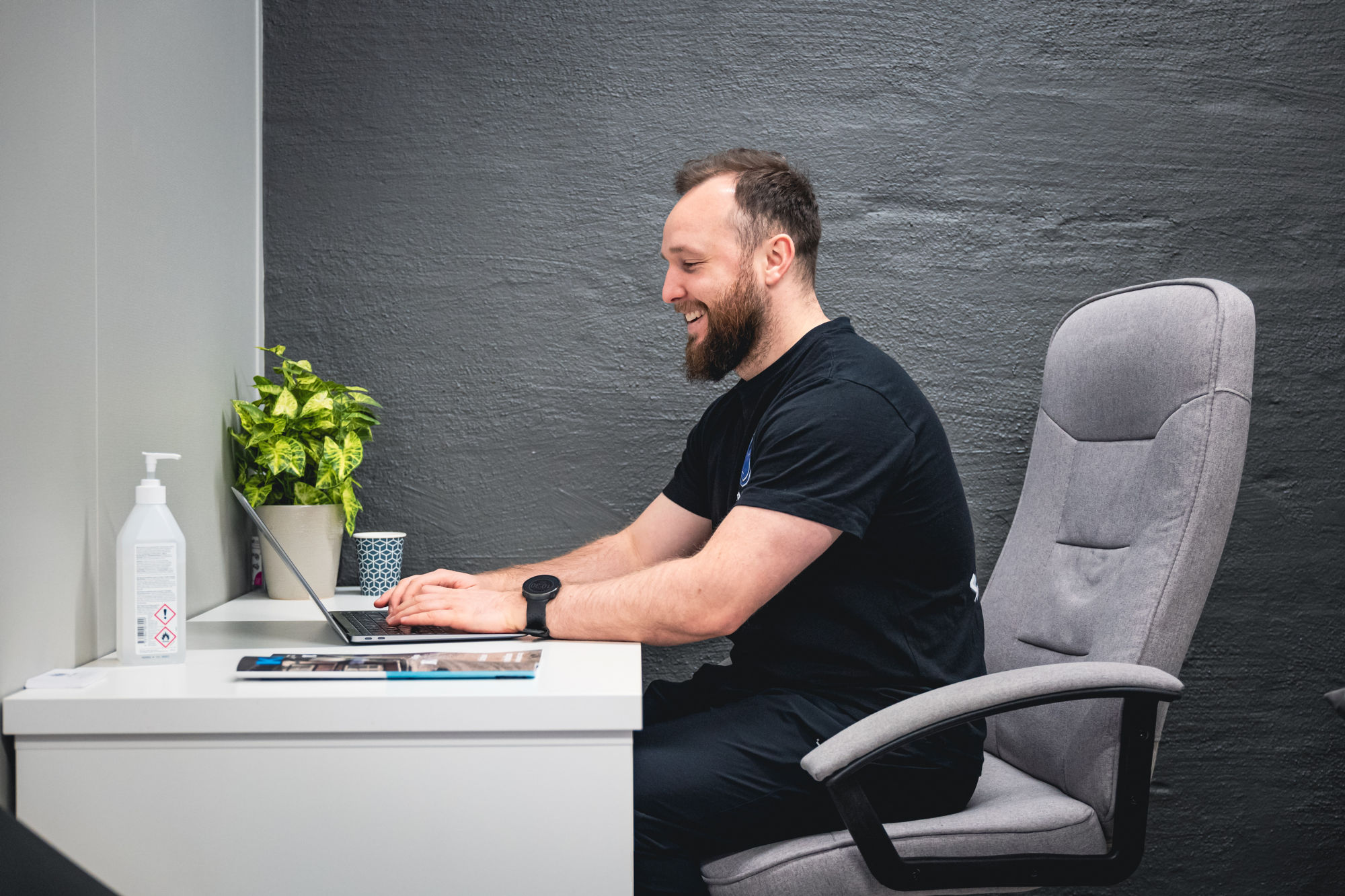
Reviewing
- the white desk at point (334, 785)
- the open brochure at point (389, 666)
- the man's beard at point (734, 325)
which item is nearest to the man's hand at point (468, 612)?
the open brochure at point (389, 666)

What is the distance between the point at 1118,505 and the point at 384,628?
104 cm

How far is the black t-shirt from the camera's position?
119 centimetres

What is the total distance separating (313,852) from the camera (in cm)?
96

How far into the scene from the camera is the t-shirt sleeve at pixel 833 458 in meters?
1.17

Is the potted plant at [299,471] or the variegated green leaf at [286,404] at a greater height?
the variegated green leaf at [286,404]

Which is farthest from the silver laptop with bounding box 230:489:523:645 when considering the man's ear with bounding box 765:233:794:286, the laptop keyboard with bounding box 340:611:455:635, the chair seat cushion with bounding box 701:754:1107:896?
the man's ear with bounding box 765:233:794:286

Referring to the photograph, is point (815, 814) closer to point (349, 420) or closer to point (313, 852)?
point (313, 852)

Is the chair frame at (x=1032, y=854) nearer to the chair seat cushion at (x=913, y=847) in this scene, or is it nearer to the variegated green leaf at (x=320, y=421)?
the chair seat cushion at (x=913, y=847)

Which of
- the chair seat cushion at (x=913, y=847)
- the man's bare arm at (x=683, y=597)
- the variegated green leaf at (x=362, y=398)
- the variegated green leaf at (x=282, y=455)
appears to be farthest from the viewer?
the variegated green leaf at (x=362, y=398)

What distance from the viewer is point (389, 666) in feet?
3.40

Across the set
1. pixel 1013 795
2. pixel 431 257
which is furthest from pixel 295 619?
pixel 1013 795

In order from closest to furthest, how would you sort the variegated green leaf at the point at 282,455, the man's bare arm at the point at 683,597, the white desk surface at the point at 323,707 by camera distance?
the white desk surface at the point at 323,707 < the man's bare arm at the point at 683,597 < the variegated green leaf at the point at 282,455

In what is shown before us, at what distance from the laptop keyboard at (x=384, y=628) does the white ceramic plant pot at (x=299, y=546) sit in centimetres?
32

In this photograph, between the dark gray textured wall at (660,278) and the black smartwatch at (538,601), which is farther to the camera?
the dark gray textured wall at (660,278)
